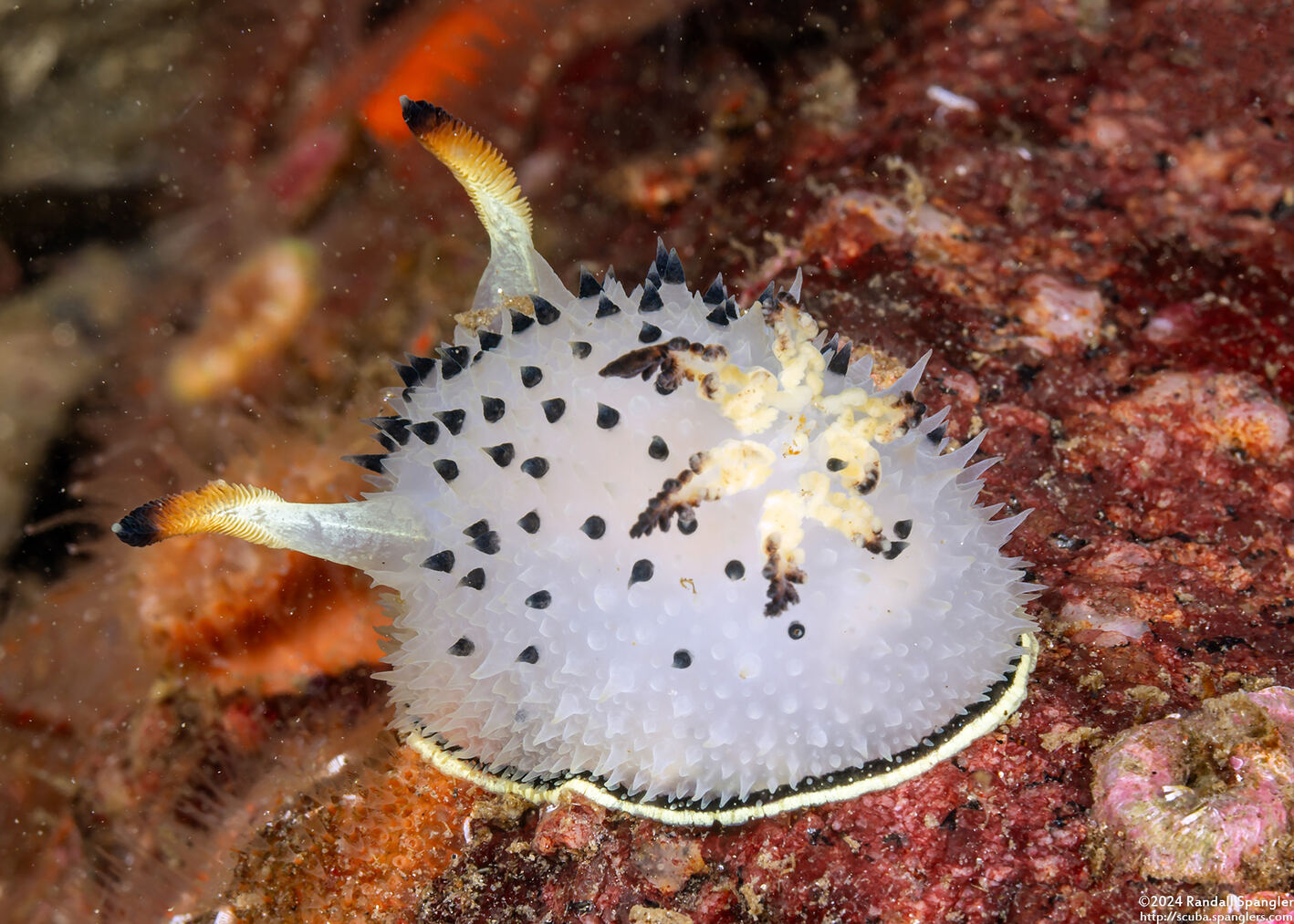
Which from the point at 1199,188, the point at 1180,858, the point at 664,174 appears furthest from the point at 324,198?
the point at 1180,858

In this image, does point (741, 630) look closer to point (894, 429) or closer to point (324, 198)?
point (894, 429)

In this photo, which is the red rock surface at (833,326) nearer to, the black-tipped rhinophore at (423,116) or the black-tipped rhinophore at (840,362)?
the black-tipped rhinophore at (840,362)

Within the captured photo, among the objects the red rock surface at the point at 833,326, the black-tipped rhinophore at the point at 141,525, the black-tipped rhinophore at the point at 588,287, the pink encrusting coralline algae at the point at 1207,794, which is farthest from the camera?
the black-tipped rhinophore at the point at 588,287

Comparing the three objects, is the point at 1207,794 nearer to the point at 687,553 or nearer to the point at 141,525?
the point at 687,553

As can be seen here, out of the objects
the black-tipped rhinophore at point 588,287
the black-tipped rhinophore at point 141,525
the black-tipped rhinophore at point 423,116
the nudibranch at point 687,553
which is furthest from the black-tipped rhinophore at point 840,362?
the black-tipped rhinophore at point 141,525

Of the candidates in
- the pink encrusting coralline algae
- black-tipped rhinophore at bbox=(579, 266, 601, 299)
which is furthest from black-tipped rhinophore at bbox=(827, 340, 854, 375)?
the pink encrusting coralline algae

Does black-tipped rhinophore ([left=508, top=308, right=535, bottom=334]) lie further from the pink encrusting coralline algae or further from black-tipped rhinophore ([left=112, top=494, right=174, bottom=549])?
the pink encrusting coralline algae
